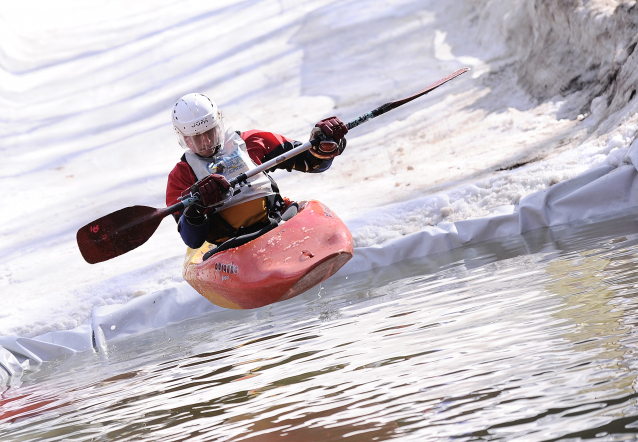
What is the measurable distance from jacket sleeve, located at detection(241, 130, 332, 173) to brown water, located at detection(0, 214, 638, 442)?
78cm

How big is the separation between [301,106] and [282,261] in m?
7.52

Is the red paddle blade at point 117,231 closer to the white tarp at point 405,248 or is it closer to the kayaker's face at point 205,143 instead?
the kayaker's face at point 205,143

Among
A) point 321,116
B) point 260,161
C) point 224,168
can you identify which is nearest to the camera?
point 224,168

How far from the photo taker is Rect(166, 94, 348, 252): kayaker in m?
3.97

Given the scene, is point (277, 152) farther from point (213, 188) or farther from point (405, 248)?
point (405, 248)

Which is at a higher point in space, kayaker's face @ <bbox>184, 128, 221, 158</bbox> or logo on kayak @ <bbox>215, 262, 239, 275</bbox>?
kayaker's face @ <bbox>184, 128, 221, 158</bbox>

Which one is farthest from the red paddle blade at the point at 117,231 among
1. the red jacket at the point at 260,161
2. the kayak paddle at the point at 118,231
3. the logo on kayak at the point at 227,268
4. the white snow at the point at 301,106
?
the white snow at the point at 301,106

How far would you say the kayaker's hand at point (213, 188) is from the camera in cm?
363

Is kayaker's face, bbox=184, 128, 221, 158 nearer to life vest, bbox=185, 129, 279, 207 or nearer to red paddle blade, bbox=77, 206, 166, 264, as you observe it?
life vest, bbox=185, 129, 279, 207

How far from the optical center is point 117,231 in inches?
165

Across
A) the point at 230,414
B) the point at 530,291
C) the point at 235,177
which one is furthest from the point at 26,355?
the point at 530,291

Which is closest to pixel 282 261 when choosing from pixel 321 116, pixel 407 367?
pixel 407 367

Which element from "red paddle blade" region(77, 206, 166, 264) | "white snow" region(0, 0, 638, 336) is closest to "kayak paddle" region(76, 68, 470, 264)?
"red paddle blade" region(77, 206, 166, 264)

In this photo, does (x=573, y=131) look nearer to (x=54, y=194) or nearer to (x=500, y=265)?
(x=500, y=265)
